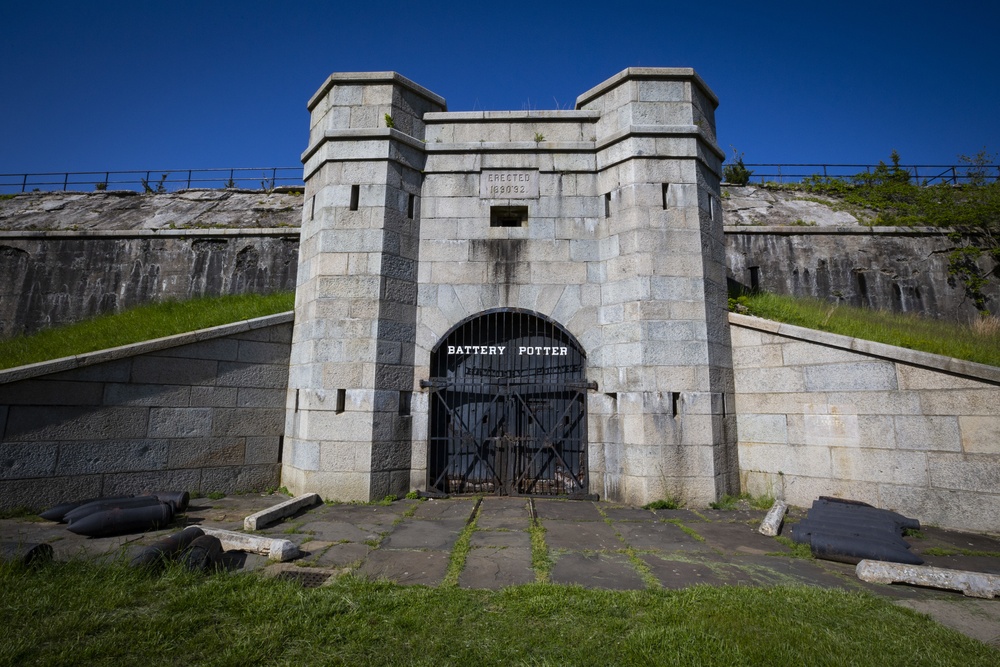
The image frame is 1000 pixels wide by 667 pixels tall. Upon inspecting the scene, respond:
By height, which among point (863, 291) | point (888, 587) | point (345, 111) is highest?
point (345, 111)

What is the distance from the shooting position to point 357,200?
26.8ft

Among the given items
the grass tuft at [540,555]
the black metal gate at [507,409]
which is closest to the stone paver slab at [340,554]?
the grass tuft at [540,555]

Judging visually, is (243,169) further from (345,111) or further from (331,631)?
(331,631)

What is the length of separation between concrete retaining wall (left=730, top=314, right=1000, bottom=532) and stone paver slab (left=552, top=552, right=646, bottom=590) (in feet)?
12.8

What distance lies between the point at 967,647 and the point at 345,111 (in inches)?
378

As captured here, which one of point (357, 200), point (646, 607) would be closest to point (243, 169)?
point (357, 200)

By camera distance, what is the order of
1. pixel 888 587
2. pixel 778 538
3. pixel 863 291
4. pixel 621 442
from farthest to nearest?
pixel 863 291 < pixel 621 442 < pixel 778 538 < pixel 888 587

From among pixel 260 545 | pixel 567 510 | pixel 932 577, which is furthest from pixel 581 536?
pixel 260 545

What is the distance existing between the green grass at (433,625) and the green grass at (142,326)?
4877mm

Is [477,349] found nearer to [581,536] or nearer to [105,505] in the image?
[581,536]

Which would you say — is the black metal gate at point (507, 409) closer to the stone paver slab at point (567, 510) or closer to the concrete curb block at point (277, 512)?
the stone paver slab at point (567, 510)

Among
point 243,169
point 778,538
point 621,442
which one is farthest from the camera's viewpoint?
→ point 243,169

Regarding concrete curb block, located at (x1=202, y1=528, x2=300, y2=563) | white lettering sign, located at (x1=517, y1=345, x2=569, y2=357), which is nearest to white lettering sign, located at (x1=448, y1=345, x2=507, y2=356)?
white lettering sign, located at (x1=517, y1=345, x2=569, y2=357)

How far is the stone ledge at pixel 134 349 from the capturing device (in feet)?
20.1
